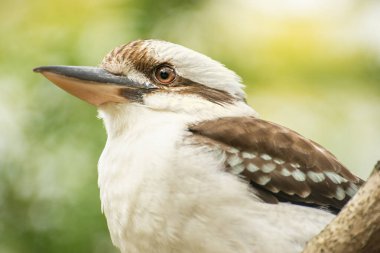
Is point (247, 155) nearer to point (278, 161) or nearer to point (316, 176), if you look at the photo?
point (278, 161)

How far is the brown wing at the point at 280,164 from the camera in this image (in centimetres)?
484

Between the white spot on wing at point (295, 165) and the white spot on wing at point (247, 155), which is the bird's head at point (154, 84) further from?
the white spot on wing at point (295, 165)

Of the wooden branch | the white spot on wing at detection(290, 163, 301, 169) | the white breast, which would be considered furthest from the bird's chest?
the wooden branch

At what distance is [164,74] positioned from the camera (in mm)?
5539

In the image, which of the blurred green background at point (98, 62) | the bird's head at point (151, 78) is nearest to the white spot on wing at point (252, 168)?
the bird's head at point (151, 78)

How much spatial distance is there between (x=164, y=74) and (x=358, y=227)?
1989mm

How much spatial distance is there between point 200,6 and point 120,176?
9.62 ft

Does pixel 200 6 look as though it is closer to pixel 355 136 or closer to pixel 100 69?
pixel 355 136

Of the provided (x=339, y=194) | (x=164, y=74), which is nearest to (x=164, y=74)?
(x=164, y=74)

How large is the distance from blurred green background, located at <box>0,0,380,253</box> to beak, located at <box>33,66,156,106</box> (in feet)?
3.74

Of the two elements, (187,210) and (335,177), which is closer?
(187,210)

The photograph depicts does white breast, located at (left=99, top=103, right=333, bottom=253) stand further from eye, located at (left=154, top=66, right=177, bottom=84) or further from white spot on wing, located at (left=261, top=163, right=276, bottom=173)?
eye, located at (left=154, top=66, right=177, bottom=84)

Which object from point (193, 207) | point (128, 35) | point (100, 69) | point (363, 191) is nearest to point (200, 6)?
point (128, 35)

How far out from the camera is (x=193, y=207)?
4.58 metres
